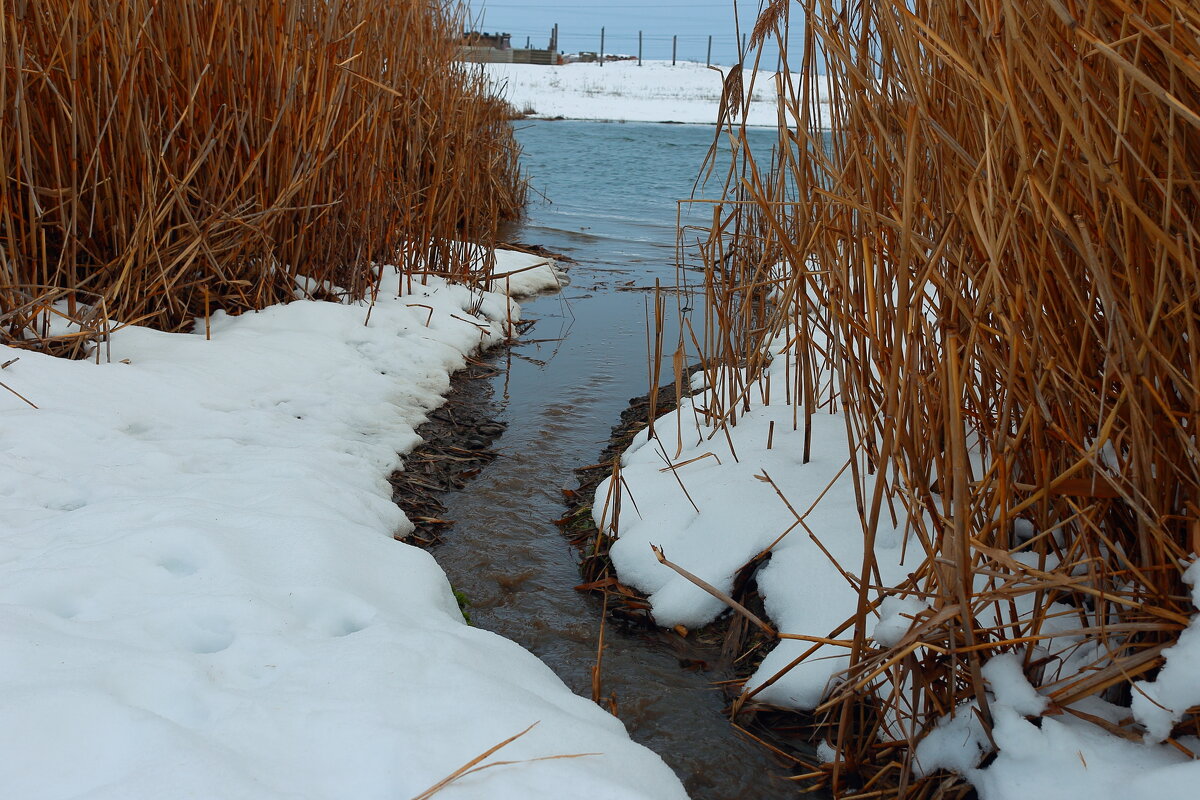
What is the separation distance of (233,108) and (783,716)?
276 cm

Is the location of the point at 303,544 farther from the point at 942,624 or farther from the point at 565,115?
the point at 565,115

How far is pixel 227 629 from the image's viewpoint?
58.1 inches

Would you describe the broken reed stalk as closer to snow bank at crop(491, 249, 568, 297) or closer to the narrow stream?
the narrow stream

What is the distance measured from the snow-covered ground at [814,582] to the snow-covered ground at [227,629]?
0.48 meters

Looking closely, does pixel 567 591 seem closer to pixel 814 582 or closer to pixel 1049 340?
pixel 814 582

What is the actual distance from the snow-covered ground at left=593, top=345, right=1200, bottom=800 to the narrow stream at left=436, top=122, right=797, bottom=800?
0.49 ft

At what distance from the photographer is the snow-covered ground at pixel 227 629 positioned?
44.8 inches

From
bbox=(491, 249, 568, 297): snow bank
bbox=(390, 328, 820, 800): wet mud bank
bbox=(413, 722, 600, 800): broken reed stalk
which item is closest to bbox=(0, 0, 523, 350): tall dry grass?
bbox=(390, 328, 820, 800): wet mud bank

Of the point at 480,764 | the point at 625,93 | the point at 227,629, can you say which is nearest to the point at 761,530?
the point at 480,764

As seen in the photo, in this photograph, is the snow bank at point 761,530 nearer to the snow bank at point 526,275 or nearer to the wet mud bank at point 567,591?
the wet mud bank at point 567,591

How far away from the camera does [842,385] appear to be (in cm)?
184

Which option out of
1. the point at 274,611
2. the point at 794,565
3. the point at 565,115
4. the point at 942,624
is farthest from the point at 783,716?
the point at 565,115

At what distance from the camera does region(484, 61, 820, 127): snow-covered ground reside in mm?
31188

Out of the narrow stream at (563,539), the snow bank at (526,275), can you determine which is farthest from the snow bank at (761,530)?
the snow bank at (526,275)
